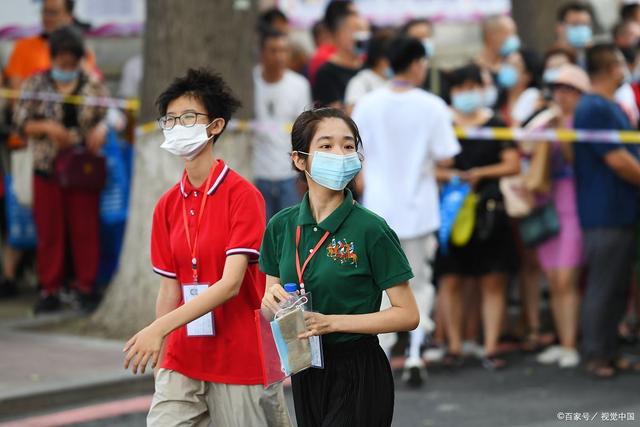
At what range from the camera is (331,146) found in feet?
16.0

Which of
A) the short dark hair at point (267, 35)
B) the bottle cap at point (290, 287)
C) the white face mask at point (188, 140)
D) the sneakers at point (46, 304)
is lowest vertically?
the sneakers at point (46, 304)

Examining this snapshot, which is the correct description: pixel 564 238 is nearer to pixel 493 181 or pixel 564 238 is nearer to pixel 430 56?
pixel 493 181

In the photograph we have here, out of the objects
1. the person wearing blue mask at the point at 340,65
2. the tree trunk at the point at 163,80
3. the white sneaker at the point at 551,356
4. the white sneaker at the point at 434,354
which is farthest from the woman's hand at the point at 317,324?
the person wearing blue mask at the point at 340,65

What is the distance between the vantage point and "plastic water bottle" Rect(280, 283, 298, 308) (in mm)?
4566

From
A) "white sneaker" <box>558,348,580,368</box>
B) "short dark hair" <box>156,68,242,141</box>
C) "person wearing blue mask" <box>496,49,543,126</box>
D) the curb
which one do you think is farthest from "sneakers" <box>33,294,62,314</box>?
"short dark hair" <box>156,68,242,141</box>

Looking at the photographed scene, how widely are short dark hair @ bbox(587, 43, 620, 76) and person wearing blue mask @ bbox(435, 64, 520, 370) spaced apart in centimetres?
83

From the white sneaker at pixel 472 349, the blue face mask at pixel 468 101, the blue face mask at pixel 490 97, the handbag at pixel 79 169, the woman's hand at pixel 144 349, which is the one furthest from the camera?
the handbag at pixel 79 169

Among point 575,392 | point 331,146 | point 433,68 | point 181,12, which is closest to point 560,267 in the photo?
point 575,392

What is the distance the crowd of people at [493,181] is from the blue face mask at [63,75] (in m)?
1.51

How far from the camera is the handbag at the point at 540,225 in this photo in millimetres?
9758

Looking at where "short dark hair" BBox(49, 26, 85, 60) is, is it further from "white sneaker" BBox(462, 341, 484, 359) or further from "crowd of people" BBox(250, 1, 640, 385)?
"white sneaker" BBox(462, 341, 484, 359)

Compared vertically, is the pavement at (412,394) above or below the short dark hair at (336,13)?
below

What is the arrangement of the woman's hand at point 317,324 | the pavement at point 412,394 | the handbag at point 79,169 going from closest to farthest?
the woman's hand at point 317,324, the pavement at point 412,394, the handbag at point 79,169

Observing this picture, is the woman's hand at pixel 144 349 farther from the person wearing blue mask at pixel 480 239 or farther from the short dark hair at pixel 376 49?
the short dark hair at pixel 376 49
